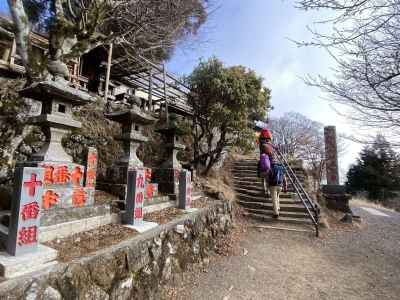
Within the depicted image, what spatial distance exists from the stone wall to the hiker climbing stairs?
3369mm

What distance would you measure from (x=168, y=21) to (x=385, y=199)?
28.5 metres

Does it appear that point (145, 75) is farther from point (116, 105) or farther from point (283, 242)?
point (283, 242)

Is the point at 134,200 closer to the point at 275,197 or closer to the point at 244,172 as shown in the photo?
the point at 275,197

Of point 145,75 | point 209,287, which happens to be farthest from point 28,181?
point 145,75

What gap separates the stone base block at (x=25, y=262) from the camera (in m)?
2.05

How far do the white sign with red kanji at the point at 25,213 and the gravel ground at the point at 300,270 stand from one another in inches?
91.4

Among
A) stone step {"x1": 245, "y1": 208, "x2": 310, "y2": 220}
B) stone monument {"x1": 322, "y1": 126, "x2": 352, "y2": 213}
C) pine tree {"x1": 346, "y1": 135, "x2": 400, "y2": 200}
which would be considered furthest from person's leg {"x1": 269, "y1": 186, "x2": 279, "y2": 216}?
pine tree {"x1": 346, "y1": 135, "x2": 400, "y2": 200}

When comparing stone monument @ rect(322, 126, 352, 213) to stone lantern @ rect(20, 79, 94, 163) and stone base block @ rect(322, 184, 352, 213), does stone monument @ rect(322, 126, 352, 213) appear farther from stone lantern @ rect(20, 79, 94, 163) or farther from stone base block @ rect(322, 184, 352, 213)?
stone lantern @ rect(20, 79, 94, 163)

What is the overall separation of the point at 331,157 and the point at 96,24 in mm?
10715

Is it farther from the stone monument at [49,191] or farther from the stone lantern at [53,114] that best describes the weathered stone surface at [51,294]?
the stone lantern at [53,114]

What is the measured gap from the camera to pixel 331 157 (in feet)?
35.7

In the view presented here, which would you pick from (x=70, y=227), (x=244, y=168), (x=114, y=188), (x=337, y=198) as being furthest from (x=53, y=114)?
(x=337, y=198)

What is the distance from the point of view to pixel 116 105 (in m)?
7.97

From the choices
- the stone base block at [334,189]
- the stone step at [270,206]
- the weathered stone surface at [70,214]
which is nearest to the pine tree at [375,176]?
the stone base block at [334,189]
